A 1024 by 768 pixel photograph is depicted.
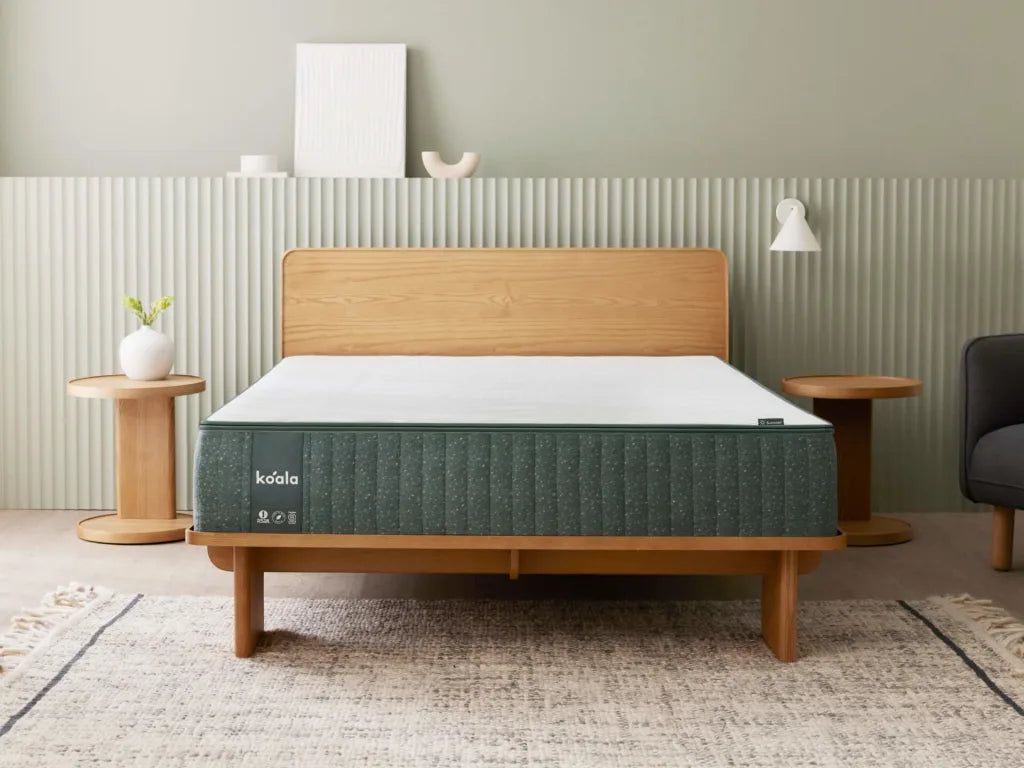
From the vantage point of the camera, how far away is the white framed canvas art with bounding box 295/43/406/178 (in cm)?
455

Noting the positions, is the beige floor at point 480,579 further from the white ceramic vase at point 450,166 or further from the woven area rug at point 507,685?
the white ceramic vase at point 450,166

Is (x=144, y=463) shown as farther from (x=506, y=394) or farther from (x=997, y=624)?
(x=997, y=624)

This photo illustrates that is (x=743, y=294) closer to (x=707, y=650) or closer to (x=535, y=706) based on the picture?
(x=707, y=650)

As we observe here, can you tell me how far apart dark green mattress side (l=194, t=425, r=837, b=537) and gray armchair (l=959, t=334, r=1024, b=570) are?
114 centimetres

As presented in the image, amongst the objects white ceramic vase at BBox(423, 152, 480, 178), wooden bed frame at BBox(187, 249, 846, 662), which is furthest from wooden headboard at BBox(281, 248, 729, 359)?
white ceramic vase at BBox(423, 152, 480, 178)

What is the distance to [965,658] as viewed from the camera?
8.70ft

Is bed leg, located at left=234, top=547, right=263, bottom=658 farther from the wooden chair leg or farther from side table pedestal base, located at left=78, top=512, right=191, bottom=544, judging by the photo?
the wooden chair leg

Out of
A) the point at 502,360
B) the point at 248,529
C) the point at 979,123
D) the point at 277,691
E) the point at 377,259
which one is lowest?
the point at 277,691

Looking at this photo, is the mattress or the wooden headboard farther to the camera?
the wooden headboard

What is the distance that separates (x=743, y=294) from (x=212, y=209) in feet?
6.29

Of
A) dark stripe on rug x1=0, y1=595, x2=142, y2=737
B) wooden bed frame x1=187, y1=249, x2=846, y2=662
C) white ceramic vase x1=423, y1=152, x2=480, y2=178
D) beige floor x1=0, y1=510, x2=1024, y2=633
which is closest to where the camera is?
dark stripe on rug x1=0, y1=595, x2=142, y2=737

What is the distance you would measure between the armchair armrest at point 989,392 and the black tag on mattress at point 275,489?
6.58 feet

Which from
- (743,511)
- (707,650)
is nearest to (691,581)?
(707,650)

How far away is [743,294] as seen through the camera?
4.34m
